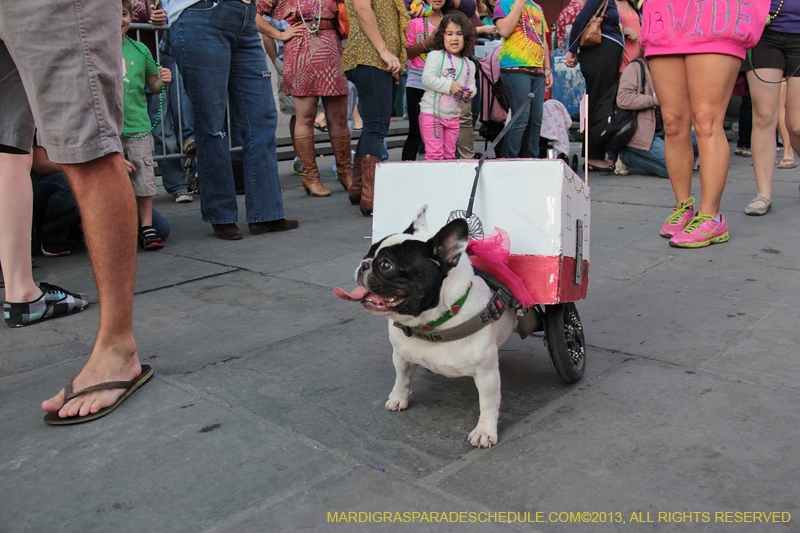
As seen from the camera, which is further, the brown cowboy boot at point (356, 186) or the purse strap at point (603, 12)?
the purse strap at point (603, 12)

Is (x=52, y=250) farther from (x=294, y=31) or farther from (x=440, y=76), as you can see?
(x=440, y=76)

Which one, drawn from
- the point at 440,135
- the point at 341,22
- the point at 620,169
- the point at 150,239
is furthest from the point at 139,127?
the point at 620,169

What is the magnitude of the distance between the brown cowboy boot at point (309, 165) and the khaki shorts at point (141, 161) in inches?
64.0

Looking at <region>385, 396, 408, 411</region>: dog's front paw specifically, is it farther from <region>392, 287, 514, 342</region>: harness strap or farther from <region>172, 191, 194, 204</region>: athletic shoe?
<region>172, 191, 194, 204</region>: athletic shoe

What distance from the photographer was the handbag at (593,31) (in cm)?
778

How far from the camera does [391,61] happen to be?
584 cm

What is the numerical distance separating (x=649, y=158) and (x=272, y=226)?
4728 mm

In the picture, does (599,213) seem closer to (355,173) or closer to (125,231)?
(355,173)

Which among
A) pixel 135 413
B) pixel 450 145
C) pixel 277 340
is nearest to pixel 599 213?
pixel 450 145

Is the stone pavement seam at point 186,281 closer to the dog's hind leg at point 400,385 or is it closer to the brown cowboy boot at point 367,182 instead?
the brown cowboy boot at point 367,182

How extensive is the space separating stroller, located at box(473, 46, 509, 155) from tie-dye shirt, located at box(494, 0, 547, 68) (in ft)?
1.46

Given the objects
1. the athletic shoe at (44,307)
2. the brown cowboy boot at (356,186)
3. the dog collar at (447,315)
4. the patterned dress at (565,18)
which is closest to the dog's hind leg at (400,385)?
the dog collar at (447,315)

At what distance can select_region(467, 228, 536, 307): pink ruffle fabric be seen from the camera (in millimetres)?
2434

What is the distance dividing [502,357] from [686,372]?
2.48ft
